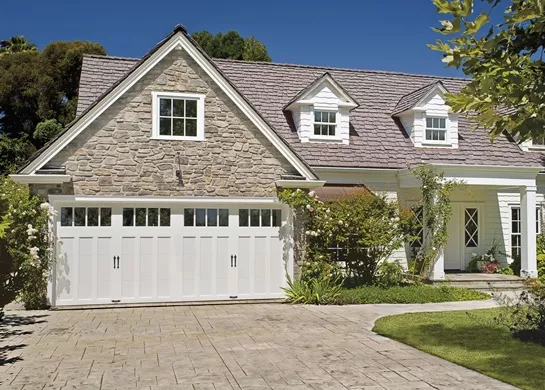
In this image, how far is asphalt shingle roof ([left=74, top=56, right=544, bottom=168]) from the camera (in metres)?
22.0

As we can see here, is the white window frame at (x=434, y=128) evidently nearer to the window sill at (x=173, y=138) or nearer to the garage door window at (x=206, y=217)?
the garage door window at (x=206, y=217)

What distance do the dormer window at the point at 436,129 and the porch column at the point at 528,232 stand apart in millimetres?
3784

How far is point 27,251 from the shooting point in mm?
15461

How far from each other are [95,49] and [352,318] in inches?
1568

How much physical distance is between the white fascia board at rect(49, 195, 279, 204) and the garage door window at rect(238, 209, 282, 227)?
0.39 meters

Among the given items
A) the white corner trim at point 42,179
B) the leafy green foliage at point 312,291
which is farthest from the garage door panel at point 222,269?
the white corner trim at point 42,179

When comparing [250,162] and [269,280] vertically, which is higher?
[250,162]

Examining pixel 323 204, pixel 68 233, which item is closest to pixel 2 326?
pixel 68 233

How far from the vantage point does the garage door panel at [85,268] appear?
53.4ft

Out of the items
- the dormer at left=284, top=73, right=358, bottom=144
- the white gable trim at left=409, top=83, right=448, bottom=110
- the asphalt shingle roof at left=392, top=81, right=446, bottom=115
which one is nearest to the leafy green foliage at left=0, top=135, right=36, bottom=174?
the dormer at left=284, top=73, right=358, bottom=144

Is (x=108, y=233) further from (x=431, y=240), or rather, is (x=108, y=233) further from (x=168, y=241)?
(x=431, y=240)

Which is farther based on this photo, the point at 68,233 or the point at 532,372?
the point at 68,233

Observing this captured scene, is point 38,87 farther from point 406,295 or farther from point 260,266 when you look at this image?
point 406,295

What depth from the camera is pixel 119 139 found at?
16.5 m
